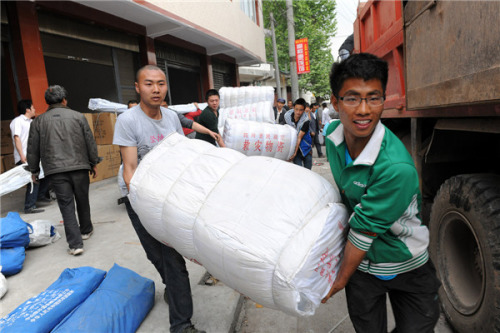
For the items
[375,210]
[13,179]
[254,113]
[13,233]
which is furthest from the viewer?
[254,113]

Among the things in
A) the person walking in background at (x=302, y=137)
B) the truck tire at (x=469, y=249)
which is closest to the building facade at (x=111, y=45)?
the person walking in background at (x=302, y=137)

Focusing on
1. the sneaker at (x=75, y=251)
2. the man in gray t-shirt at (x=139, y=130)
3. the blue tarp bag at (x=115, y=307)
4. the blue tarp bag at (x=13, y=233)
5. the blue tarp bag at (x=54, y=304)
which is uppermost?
the man in gray t-shirt at (x=139, y=130)

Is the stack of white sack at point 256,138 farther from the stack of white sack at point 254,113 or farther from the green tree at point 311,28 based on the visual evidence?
the green tree at point 311,28

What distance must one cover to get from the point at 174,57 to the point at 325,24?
1782 cm

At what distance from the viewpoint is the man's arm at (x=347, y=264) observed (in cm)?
126

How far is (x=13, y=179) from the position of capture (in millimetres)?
4258

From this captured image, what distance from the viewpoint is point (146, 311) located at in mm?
2332

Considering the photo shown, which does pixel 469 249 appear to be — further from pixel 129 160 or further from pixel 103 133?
pixel 103 133

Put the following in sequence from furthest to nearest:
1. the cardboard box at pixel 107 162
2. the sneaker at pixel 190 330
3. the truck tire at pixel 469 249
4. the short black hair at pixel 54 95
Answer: the cardboard box at pixel 107 162, the short black hair at pixel 54 95, the sneaker at pixel 190 330, the truck tire at pixel 469 249

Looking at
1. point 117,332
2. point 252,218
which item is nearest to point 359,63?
point 252,218

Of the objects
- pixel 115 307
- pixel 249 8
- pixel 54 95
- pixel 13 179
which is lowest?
pixel 115 307

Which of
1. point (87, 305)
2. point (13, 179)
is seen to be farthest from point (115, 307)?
point (13, 179)

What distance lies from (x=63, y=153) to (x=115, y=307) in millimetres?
2188

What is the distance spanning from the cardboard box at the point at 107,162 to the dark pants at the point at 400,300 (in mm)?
6423
